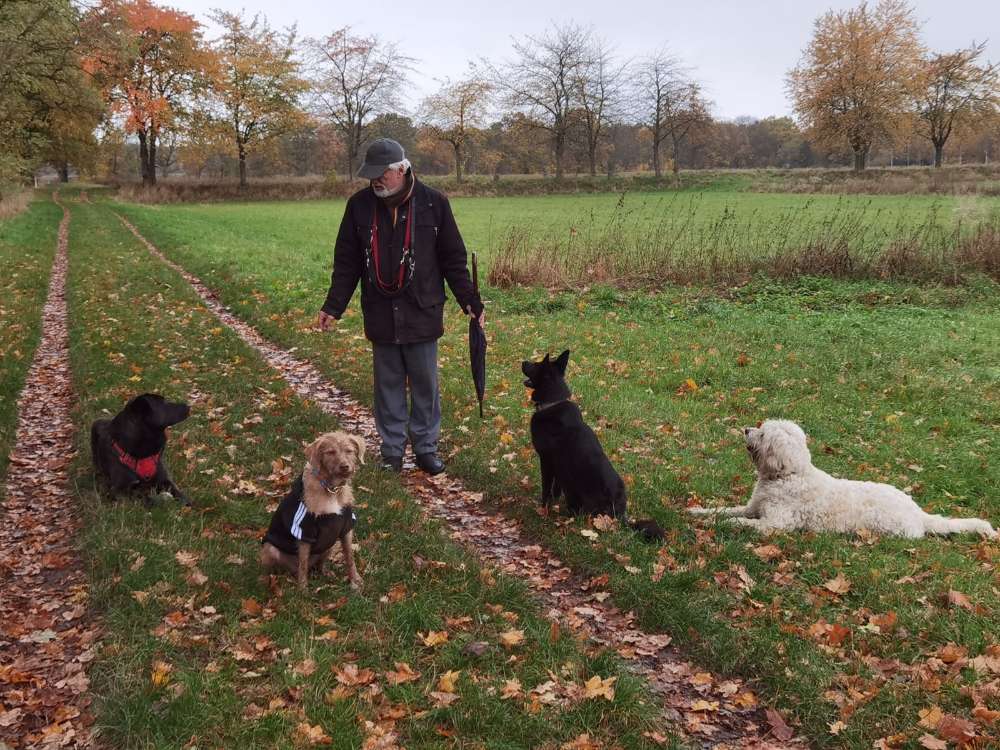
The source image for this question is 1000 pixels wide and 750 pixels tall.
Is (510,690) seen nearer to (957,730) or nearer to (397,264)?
(957,730)

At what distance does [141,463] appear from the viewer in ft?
18.6

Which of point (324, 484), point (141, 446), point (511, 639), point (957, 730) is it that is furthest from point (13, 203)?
point (957, 730)

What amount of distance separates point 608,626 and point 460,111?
71.6 meters

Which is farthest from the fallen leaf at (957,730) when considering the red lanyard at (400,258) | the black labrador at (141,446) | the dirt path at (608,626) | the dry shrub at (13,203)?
the dry shrub at (13,203)

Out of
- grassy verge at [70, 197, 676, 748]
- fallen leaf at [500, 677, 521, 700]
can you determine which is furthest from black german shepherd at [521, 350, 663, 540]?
fallen leaf at [500, 677, 521, 700]

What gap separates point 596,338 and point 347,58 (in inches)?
2614

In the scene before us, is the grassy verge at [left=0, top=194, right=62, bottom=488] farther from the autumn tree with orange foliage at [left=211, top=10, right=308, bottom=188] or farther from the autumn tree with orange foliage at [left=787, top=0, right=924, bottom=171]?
the autumn tree with orange foliage at [left=787, top=0, right=924, bottom=171]

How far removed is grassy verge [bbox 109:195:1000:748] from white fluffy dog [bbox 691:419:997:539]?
201 mm

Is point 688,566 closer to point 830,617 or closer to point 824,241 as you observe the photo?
point 830,617

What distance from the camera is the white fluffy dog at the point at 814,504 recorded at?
5520 millimetres

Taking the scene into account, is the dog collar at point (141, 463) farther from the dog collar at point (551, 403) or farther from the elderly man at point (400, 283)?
the dog collar at point (551, 403)

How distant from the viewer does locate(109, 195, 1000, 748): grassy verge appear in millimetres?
4066

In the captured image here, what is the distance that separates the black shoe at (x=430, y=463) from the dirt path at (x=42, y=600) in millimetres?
2996

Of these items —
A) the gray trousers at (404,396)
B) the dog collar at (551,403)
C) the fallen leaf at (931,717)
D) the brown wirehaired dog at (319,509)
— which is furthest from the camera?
the gray trousers at (404,396)
